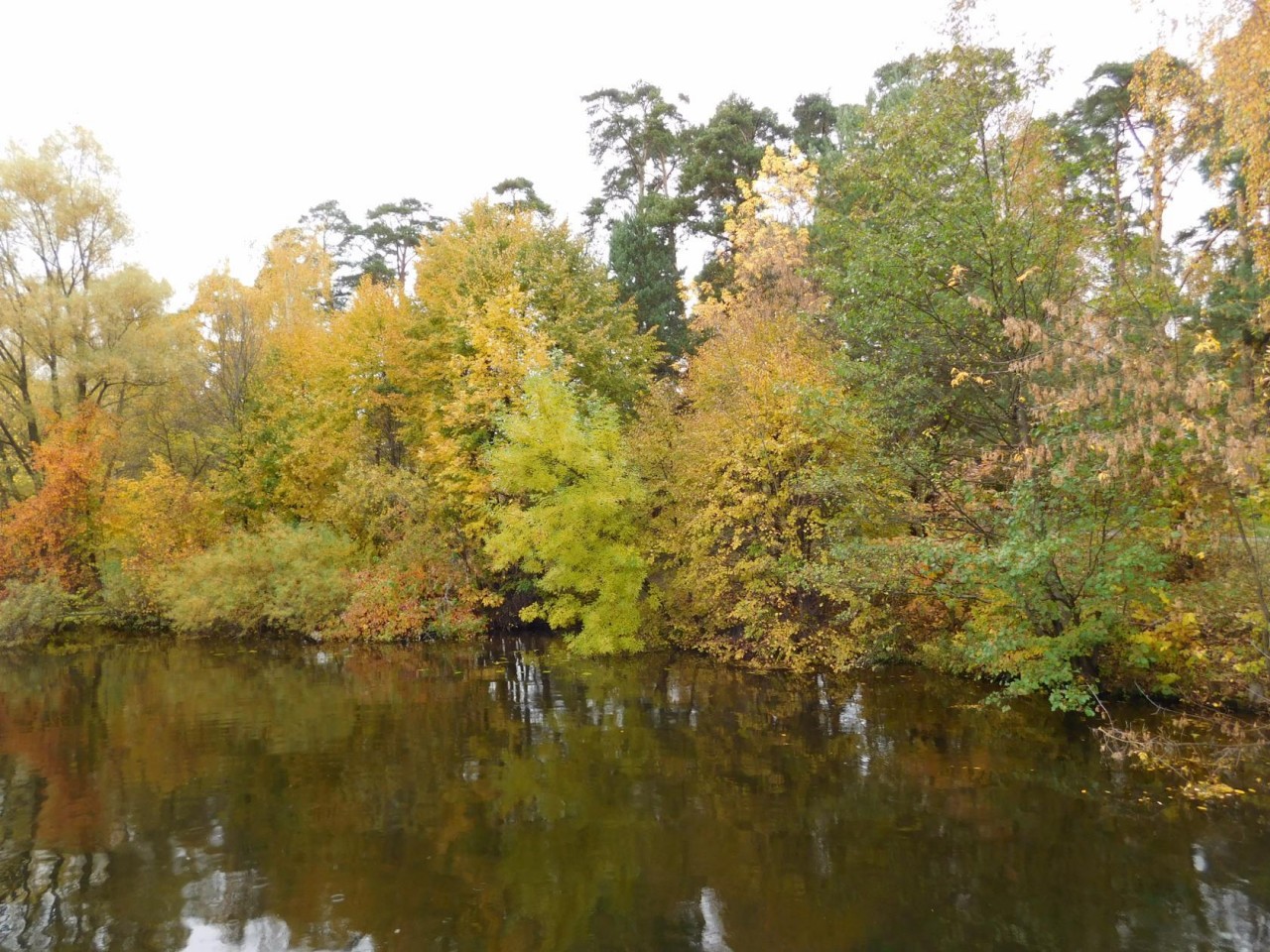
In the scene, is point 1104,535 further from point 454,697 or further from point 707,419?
point 454,697

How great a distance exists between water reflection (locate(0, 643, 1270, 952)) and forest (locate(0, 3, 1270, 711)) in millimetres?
2339

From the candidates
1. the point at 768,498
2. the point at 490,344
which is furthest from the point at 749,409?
the point at 490,344

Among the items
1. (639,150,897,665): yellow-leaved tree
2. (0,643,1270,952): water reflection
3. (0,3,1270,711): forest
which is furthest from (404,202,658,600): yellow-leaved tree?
(0,643,1270,952): water reflection

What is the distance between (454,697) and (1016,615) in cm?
1027

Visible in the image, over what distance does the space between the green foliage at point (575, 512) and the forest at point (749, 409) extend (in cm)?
11

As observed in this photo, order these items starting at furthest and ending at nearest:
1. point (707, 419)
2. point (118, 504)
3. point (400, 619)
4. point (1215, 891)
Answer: point (118, 504), point (400, 619), point (707, 419), point (1215, 891)

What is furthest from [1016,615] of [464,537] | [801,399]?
[464,537]

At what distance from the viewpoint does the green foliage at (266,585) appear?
22.4 metres

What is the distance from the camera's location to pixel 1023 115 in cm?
1245

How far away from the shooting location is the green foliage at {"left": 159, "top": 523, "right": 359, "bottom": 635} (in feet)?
73.5

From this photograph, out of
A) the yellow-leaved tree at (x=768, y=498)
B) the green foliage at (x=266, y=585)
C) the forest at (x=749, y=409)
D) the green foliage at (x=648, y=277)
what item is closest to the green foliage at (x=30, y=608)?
the forest at (x=749, y=409)

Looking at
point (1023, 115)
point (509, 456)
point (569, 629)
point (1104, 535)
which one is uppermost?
point (1023, 115)

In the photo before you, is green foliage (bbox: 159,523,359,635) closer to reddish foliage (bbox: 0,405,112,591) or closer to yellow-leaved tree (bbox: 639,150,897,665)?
reddish foliage (bbox: 0,405,112,591)

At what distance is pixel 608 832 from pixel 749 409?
32.5 feet
